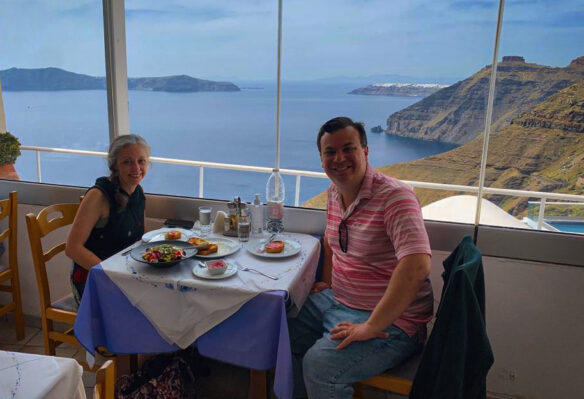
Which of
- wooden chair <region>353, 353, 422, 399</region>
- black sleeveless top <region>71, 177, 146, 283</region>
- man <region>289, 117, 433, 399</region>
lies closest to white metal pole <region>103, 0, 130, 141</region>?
black sleeveless top <region>71, 177, 146, 283</region>

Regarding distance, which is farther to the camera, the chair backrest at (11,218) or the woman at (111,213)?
the chair backrest at (11,218)

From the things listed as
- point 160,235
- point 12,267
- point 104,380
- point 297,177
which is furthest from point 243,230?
point 297,177

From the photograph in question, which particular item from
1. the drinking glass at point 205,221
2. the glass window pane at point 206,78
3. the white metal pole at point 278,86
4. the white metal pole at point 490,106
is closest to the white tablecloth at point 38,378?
the drinking glass at point 205,221

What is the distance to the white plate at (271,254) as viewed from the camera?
1.65 meters

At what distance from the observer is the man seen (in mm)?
1320

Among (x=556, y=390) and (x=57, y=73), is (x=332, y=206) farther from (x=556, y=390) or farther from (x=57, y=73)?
(x=57, y=73)

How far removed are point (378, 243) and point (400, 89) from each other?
10.0 meters

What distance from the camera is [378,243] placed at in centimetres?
146

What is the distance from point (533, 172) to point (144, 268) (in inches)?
477

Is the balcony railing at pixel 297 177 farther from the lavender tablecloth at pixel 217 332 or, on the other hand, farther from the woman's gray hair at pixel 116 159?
the lavender tablecloth at pixel 217 332

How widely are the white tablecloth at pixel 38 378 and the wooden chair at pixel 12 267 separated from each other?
4.86 ft

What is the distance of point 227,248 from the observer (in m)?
1.73

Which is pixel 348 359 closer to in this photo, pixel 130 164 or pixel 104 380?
pixel 104 380

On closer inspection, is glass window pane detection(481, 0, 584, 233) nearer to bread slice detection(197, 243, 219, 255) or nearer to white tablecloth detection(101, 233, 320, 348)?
bread slice detection(197, 243, 219, 255)
